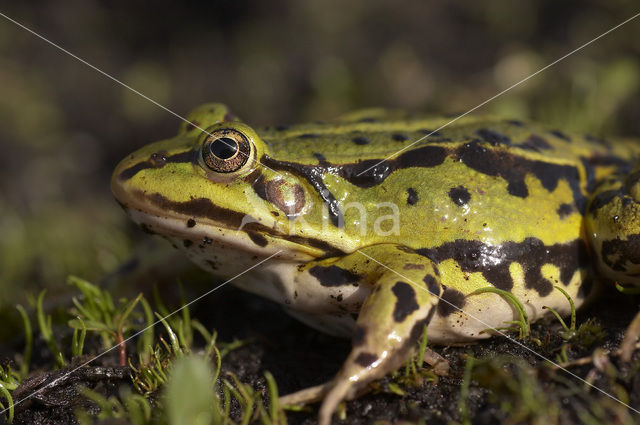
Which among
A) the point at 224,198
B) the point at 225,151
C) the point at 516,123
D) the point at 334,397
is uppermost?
the point at 225,151

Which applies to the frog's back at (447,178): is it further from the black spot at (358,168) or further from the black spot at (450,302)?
the black spot at (450,302)

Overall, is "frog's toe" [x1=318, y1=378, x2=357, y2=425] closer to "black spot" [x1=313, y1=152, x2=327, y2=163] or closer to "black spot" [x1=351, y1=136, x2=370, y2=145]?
"black spot" [x1=313, y1=152, x2=327, y2=163]

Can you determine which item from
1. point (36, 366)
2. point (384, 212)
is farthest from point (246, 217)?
point (36, 366)

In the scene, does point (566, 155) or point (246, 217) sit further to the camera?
point (566, 155)

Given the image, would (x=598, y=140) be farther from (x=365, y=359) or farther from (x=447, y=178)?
(x=365, y=359)

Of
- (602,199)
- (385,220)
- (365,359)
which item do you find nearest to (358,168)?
(385,220)

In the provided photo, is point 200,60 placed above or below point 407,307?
above

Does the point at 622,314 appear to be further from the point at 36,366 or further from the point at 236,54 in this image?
the point at 236,54
